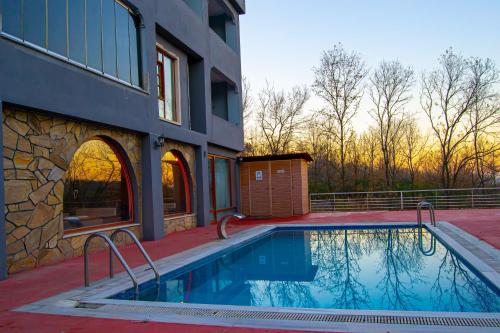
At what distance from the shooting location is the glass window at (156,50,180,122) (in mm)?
12727

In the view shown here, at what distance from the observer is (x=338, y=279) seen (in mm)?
7277

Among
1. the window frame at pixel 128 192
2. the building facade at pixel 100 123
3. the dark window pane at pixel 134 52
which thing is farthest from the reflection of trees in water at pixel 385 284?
the dark window pane at pixel 134 52

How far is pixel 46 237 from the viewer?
7.75m

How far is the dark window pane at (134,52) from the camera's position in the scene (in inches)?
421

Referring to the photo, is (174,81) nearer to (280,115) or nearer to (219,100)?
(219,100)

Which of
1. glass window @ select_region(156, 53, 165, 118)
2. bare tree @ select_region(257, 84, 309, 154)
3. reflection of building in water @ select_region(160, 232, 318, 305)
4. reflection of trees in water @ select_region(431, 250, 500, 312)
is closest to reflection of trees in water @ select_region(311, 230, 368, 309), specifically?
reflection of building in water @ select_region(160, 232, 318, 305)

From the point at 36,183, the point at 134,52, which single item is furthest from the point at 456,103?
the point at 36,183

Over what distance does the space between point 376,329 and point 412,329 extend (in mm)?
317

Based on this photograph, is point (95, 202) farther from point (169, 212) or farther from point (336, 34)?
point (336, 34)

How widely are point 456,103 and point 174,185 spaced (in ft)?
66.0

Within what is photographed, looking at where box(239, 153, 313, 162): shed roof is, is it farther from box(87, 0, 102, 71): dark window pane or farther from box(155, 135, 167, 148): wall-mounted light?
box(87, 0, 102, 71): dark window pane

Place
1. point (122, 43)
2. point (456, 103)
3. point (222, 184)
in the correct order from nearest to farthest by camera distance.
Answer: point (122, 43) < point (222, 184) < point (456, 103)

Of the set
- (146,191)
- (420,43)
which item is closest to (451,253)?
(146,191)

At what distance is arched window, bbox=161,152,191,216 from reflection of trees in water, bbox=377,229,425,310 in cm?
619
